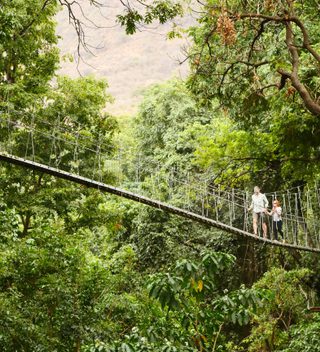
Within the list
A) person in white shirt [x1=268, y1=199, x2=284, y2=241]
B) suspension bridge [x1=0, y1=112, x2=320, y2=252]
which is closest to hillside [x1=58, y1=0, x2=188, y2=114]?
suspension bridge [x1=0, y1=112, x2=320, y2=252]

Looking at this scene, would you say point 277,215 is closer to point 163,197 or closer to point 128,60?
point 163,197

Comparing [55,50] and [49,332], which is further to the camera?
[55,50]

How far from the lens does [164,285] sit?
2.21m

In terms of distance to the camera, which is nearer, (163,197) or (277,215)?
(277,215)

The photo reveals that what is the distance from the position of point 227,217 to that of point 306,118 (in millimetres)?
3473

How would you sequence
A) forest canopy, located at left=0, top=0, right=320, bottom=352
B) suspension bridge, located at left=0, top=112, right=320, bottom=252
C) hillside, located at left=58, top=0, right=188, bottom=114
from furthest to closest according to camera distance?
hillside, located at left=58, top=0, right=188, bottom=114 → suspension bridge, located at left=0, top=112, right=320, bottom=252 → forest canopy, located at left=0, top=0, right=320, bottom=352

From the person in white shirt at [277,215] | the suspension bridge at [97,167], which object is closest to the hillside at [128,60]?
the suspension bridge at [97,167]

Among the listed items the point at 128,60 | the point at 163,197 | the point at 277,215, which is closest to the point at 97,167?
the point at 277,215

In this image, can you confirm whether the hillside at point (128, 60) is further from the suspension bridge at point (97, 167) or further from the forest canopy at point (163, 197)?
the suspension bridge at point (97, 167)

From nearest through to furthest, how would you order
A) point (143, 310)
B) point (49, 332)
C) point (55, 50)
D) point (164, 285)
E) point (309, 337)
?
1. point (164, 285)
2. point (49, 332)
3. point (143, 310)
4. point (309, 337)
5. point (55, 50)

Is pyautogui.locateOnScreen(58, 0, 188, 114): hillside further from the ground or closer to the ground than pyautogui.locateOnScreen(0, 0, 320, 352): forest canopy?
further from the ground

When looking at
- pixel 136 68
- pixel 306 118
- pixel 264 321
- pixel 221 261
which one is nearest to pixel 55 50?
pixel 306 118

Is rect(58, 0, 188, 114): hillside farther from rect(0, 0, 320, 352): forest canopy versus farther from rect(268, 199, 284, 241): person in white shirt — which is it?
rect(268, 199, 284, 241): person in white shirt

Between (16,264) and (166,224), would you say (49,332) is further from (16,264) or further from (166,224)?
(166,224)
